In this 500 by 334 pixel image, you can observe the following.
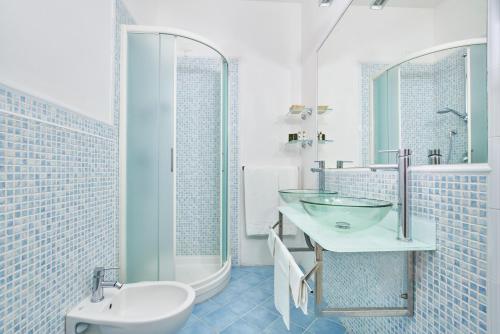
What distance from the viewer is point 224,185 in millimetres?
2201

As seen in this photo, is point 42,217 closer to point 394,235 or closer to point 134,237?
point 134,237

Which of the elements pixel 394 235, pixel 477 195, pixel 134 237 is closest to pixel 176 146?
pixel 134 237

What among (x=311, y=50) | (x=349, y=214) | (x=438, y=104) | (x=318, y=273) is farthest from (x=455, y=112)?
(x=311, y=50)

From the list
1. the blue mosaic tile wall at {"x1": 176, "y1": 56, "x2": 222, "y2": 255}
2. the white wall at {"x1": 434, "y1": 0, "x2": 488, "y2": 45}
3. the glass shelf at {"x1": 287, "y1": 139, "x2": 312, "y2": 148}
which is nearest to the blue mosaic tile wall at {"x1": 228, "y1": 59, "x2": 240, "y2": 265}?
the blue mosaic tile wall at {"x1": 176, "y1": 56, "x2": 222, "y2": 255}

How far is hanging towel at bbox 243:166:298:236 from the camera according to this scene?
2389 millimetres

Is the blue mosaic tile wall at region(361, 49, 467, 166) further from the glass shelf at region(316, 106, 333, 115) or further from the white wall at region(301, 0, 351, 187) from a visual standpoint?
the white wall at region(301, 0, 351, 187)

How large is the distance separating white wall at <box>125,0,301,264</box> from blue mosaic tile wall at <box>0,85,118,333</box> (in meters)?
1.47

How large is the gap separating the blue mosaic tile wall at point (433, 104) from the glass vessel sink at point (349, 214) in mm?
282

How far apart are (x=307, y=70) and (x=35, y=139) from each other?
215cm

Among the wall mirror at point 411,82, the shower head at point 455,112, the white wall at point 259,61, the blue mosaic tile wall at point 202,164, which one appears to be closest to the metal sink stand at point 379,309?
the wall mirror at point 411,82

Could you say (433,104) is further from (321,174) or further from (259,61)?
(259,61)

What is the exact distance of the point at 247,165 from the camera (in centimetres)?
246

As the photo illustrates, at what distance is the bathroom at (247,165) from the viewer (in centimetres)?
78

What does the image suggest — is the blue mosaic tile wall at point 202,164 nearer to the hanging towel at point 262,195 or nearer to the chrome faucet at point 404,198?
the hanging towel at point 262,195
